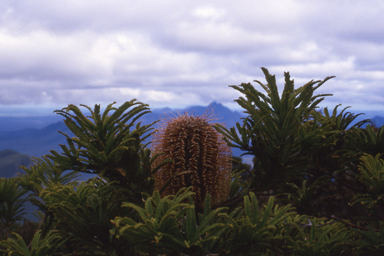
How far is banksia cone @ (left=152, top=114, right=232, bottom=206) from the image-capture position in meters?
2.48

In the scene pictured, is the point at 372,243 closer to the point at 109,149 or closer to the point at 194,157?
the point at 194,157

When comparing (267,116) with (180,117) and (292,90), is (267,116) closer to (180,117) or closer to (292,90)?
(292,90)

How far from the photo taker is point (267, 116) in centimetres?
239

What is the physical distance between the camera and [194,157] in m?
2.47


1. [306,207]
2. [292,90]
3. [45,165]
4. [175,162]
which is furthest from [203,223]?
[45,165]

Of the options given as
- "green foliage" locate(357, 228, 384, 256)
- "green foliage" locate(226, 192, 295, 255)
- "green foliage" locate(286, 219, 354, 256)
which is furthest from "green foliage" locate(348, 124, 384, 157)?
"green foliage" locate(226, 192, 295, 255)

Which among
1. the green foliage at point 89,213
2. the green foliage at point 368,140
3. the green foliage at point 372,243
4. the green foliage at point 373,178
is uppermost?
the green foliage at point 368,140

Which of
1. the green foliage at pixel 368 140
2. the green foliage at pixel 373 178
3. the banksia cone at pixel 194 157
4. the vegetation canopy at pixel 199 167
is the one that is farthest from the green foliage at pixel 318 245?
the green foliage at pixel 368 140

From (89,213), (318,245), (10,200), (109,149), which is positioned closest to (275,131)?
(318,245)

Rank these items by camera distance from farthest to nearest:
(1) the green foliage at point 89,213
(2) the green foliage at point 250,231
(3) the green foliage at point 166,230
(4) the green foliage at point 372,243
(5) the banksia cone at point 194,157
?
(4) the green foliage at point 372,243 < (5) the banksia cone at point 194,157 < (1) the green foliage at point 89,213 < (2) the green foliage at point 250,231 < (3) the green foliage at point 166,230

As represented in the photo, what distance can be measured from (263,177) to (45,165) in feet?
9.60

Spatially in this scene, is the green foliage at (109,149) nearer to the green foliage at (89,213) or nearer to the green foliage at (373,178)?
the green foliage at (89,213)

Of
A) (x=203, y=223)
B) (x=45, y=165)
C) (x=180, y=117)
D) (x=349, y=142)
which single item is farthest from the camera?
(x=45, y=165)

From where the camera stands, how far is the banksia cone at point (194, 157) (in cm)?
248
